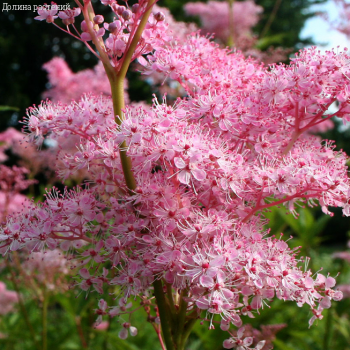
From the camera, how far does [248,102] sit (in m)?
0.96

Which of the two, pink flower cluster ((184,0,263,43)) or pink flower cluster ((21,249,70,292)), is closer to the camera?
pink flower cluster ((21,249,70,292))

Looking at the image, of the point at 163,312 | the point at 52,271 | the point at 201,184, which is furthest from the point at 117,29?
the point at 52,271

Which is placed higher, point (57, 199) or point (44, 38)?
point (57, 199)

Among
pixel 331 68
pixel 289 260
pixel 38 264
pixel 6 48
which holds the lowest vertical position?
pixel 6 48

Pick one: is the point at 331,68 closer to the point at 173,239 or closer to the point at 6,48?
the point at 173,239

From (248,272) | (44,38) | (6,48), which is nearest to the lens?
(248,272)

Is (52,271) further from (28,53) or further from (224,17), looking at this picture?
(28,53)

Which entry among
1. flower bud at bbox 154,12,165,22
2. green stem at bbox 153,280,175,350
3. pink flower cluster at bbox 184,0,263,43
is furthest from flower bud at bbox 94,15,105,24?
pink flower cluster at bbox 184,0,263,43

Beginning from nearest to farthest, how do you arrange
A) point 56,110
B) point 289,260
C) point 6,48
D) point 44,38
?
point 289,260 → point 56,110 → point 6,48 → point 44,38

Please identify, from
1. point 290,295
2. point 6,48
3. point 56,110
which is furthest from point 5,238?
point 6,48

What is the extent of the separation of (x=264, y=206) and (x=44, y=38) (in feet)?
36.8

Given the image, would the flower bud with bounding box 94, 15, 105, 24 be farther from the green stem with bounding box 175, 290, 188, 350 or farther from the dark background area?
the dark background area

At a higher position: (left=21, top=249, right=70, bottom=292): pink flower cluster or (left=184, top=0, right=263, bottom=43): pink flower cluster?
(left=184, top=0, right=263, bottom=43): pink flower cluster

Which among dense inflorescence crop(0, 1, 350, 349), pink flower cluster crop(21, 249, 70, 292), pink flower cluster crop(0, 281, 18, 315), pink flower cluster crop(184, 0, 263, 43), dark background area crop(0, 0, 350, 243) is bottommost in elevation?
dark background area crop(0, 0, 350, 243)
